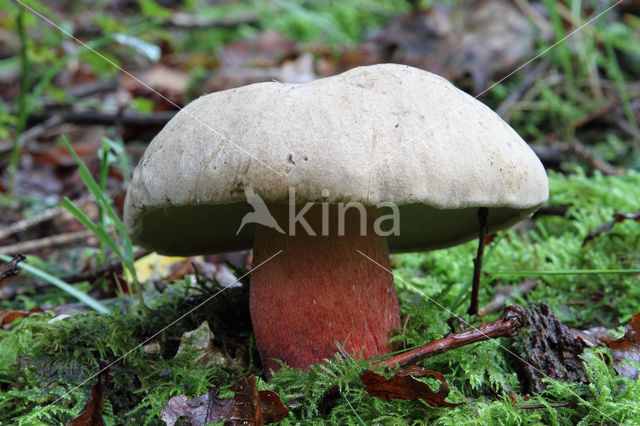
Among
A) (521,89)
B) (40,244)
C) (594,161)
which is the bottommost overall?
(40,244)

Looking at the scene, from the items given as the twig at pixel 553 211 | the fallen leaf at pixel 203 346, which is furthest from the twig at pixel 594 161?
the fallen leaf at pixel 203 346

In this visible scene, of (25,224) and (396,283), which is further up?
(396,283)

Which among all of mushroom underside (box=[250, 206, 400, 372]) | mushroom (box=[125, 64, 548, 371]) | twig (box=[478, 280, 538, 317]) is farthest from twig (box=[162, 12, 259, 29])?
mushroom underside (box=[250, 206, 400, 372])

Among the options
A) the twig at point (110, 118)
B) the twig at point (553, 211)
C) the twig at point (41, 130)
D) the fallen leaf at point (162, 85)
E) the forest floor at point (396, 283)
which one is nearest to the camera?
the forest floor at point (396, 283)

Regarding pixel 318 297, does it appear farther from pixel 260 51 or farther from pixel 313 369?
pixel 260 51

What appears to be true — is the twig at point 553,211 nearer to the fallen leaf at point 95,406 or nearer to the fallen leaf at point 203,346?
the fallen leaf at point 203,346

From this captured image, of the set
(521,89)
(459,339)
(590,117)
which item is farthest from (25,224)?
(590,117)

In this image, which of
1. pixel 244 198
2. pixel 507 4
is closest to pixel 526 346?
pixel 244 198
